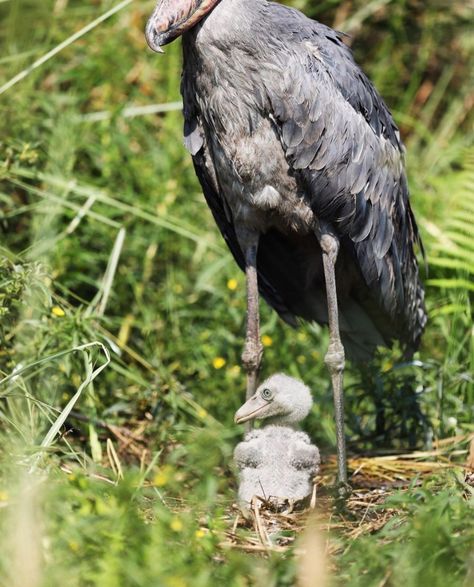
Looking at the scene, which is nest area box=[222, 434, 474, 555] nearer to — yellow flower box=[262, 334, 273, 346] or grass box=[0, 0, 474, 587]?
grass box=[0, 0, 474, 587]

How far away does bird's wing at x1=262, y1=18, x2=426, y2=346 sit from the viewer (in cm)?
490

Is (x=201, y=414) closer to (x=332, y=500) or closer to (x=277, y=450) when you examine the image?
(x=277, y=450)

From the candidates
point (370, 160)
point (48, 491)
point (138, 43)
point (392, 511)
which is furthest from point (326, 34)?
point (138, 43)

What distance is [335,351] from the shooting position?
5.32 metres

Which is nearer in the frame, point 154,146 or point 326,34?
point 326,34

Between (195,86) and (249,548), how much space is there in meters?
2.15

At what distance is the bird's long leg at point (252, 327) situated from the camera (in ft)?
17.8

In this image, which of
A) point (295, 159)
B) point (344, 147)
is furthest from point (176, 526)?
point (344, 147)

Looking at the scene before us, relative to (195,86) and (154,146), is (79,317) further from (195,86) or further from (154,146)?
(154,146)

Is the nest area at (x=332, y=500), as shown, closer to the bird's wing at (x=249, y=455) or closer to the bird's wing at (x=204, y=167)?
the bird's wing at (x=249, y=455)

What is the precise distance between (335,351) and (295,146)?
3.41 ft

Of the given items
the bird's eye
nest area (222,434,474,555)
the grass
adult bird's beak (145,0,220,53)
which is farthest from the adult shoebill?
the grass

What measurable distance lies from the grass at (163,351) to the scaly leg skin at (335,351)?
0.63 feet

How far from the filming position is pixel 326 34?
204 inches
